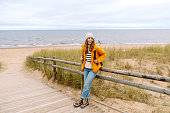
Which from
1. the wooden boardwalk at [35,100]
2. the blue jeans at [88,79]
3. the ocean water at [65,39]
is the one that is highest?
the ocean water at [65,39]

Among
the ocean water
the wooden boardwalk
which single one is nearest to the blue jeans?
the wooden boardwalk

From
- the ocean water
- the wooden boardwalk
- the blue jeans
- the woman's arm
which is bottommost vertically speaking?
the wooden boardwalk

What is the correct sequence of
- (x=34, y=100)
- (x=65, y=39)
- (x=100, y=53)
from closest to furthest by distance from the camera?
(x=100, y=53)
(x=34, y=100)
(x=65, y=39)

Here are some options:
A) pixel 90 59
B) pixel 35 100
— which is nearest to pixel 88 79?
pixel 90 59

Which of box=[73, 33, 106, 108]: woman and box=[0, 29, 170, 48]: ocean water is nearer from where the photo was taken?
box=[73, 33, 106, 108]: woman

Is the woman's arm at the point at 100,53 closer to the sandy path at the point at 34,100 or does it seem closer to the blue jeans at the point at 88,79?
the blue jeans at the point at 88,79

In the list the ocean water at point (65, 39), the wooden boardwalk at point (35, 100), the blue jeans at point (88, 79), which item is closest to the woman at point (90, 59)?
the blue jeans at point (88, 79)

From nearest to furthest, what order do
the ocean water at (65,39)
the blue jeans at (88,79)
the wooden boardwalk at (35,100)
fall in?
the wooden boardwalk at (35,100), the blue jeans at (88,79), the ocean water at (65,39)

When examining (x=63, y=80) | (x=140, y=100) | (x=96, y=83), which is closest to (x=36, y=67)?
(x=63, y=80)

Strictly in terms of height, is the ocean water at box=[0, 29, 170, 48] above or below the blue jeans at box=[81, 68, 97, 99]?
above

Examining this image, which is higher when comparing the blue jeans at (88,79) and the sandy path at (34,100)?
the blue jeans at (88,79)

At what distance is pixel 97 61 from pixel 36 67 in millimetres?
5506

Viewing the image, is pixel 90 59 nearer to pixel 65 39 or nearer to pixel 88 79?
pixel 88 79

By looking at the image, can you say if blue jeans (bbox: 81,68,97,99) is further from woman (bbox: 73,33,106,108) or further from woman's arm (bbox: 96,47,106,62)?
woman's arm (bbox: 96,47,106,62)
